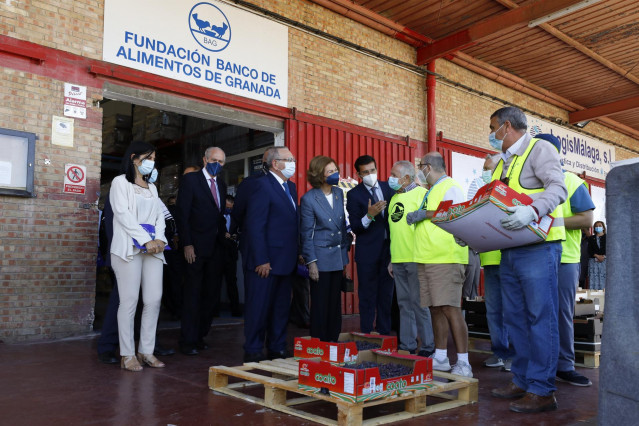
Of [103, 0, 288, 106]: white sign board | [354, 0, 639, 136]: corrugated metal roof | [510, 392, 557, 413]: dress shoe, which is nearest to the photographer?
[510, 392, 557, 413]: dress shoe

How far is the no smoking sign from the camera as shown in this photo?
19.9 ft

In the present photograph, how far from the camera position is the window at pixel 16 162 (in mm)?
5645

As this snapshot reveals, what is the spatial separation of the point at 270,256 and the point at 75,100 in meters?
3.30

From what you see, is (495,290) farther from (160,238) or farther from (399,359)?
(160,238)

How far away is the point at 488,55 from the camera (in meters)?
11.6

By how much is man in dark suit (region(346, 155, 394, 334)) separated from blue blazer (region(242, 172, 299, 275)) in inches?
33.1

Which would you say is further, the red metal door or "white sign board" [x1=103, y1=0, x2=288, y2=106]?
the red metal door

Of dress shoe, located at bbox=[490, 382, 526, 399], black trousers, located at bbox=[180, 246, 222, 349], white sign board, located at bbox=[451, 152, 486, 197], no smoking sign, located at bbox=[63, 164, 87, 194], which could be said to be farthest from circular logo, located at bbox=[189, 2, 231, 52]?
dress shoe, located at bbox=[490, 382, 526, 399]

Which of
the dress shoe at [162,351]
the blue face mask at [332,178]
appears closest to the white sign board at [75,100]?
the dress shoe at [162,351]

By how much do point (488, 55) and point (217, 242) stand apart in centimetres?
852

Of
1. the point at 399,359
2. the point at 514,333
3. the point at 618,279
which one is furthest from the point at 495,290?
the point at 618,279

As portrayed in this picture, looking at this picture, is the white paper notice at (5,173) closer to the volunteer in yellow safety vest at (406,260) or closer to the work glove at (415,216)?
the volunteer in yellow safety vest at (406,260)

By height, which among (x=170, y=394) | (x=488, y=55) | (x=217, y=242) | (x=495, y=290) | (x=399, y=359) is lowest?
(x=170, y=394)

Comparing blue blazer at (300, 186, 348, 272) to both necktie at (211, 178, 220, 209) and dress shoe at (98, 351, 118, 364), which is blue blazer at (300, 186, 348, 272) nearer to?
necktie at (211, 178, 220, 209)
